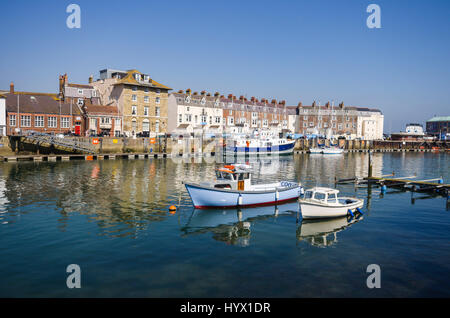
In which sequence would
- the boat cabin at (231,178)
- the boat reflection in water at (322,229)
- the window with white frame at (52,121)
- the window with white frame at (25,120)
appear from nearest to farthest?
1. the boat reflection in water at (322,229)
2. the boat cabin at (231,178)
3. the window with white frame at (25,120)
4. the window with white frame at (52,121)

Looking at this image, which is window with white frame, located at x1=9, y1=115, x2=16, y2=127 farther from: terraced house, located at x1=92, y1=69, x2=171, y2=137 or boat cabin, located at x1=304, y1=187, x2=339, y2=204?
boat cabin, located at x1=304, y1=187, x2=339, y2=204

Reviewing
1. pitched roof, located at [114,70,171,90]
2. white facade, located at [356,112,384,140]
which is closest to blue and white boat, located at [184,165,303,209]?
pitched roof, located at [114,70,171,90]

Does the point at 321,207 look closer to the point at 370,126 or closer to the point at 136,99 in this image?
the point at 136,99

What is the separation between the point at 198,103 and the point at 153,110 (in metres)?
18.1

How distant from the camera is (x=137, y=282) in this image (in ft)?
50.2

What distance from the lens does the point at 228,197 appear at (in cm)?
2867

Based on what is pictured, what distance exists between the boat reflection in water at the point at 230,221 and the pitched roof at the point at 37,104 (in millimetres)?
61589

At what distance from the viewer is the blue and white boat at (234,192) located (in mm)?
28094

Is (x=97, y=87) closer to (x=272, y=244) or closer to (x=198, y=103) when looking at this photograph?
(x=198, y=103)

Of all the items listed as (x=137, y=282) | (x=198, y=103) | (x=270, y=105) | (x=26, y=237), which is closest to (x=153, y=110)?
(x=198, y=103)

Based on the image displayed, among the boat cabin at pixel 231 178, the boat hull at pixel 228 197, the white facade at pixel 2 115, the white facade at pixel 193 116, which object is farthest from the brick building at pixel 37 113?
the boat hull at pixel 228 197

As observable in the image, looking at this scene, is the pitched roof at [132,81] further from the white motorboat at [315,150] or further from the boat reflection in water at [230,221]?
the boat reflection in water at [230,221]

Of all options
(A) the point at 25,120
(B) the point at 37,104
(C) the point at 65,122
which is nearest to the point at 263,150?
(C) the point at 65,122

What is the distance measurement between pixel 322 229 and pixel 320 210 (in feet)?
6.53
